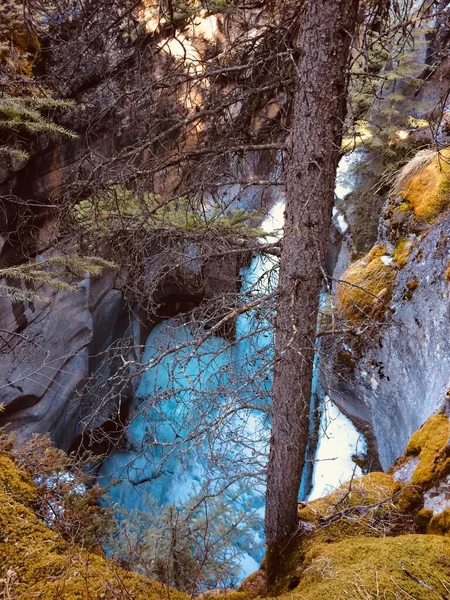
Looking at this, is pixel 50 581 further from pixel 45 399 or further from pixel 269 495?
pixel 45 399

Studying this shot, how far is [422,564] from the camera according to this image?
2410 mm

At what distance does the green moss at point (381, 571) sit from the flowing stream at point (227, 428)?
640 mm

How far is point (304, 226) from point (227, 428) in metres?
2.14

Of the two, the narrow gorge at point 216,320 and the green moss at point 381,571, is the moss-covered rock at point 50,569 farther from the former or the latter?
the green moss at point 381,571

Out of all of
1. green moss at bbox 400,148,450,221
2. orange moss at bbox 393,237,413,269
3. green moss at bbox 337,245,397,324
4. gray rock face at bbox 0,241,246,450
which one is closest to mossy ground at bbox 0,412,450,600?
green moss at bbox 337,245,397,324

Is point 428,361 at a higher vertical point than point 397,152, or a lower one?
lower

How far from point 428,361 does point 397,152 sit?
6524 millimetres

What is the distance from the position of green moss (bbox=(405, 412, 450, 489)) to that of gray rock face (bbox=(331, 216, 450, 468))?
0.30 metres

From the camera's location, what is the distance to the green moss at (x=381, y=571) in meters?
2.20

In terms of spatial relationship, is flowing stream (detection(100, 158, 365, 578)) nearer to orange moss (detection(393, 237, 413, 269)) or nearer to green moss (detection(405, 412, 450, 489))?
green moss (detection(405, 412, 450, 489))

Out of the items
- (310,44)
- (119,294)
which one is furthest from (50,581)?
(119,294)

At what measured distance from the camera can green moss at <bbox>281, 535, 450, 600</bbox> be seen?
2.20m

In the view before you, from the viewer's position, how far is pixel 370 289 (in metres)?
5.64

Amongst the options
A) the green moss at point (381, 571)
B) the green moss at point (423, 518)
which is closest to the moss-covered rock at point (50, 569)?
the green moss at point (381, 571)
